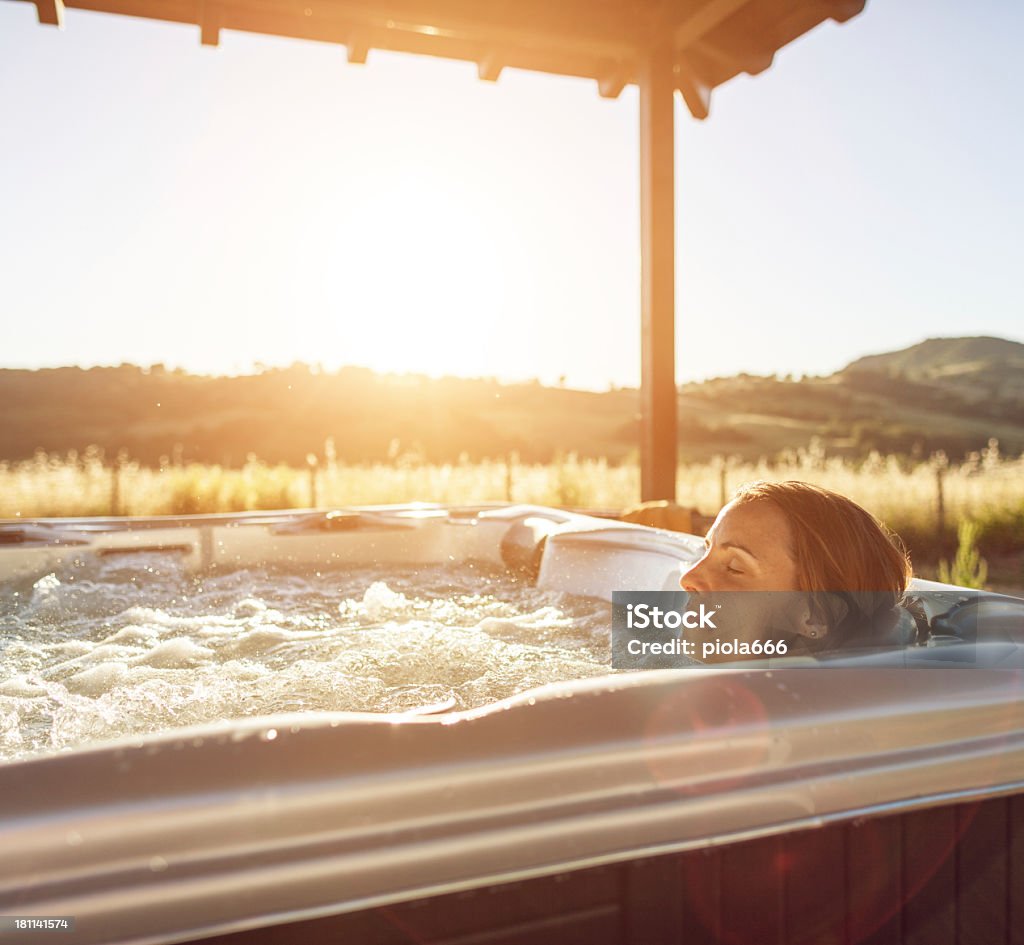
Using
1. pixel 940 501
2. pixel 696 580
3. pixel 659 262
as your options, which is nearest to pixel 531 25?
pixel 659 262

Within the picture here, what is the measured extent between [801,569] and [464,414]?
24.2 meters

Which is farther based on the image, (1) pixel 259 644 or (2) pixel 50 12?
(2) pixel 50 12

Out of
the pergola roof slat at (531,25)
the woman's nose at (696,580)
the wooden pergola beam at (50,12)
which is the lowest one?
the woman's nose at (696,580)

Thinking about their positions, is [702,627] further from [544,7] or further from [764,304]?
[764,304]

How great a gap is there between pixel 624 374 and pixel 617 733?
11.0 ft

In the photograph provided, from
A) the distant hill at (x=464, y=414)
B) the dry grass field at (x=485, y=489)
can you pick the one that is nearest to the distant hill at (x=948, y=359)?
the distant hill at (x=464, y=414)

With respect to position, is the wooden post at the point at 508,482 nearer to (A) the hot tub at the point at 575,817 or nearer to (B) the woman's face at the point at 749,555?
(B) the woman's face at the point at 749,555

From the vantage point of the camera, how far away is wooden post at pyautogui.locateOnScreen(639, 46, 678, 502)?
3309 millimetres

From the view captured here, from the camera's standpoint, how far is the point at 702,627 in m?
1.31

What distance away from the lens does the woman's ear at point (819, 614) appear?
1148 millimetres

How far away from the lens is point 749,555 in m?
1.25

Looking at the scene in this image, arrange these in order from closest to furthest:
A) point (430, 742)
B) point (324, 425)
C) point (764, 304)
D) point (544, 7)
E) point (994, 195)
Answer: point (430, 742), point (544, 7), point (994, 195), point (764, 304), point (324, 425)

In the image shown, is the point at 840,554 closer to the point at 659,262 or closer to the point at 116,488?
Answer: the point at 659,262

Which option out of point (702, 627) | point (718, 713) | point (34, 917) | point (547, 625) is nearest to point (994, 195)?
point (547, 625)
